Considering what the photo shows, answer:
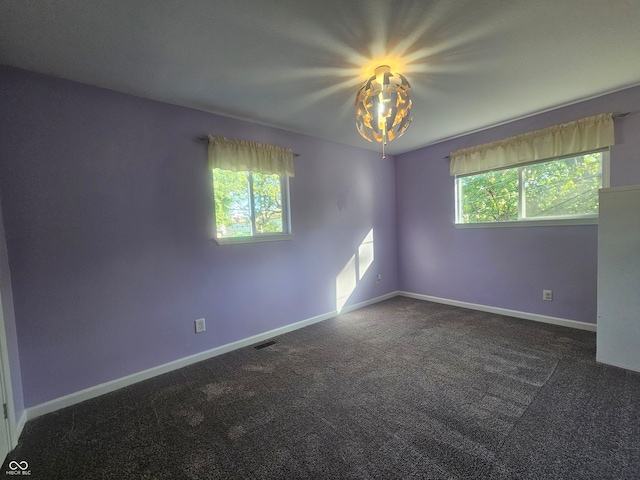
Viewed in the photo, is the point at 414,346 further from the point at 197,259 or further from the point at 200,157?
the point at 200,157

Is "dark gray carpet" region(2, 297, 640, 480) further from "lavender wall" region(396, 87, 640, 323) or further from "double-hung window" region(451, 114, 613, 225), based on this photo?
"double-hung window" region(451, 114, 613, 225)

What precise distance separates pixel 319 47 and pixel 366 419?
2398mm

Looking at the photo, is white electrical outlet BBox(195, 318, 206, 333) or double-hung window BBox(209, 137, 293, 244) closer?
white electrical outlet BBox(195, 318, 206, 333)

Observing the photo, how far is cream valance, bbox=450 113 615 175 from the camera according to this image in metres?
2.57

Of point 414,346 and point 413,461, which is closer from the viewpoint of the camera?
point 413,461

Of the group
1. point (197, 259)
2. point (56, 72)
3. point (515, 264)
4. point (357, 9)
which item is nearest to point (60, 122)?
point (56, 72)

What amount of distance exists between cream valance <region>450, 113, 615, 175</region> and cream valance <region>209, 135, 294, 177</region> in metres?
2.34

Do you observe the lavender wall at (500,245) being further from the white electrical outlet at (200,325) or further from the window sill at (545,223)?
the white electrical outlet at (200,325)

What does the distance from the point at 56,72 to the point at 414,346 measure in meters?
3.65

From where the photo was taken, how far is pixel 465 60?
1.91m

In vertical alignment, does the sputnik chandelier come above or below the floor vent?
above

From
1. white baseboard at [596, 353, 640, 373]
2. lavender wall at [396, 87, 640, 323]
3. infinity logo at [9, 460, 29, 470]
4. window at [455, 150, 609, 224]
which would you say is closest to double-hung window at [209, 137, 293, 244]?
infinity logo at [9, 460, 29, 470]

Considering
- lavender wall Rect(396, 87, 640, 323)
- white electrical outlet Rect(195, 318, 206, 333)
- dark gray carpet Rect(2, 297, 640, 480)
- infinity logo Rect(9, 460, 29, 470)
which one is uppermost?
lavender wall Rect(396, 87, 640, 323)

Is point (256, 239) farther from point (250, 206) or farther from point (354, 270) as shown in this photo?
point (354, 270)
